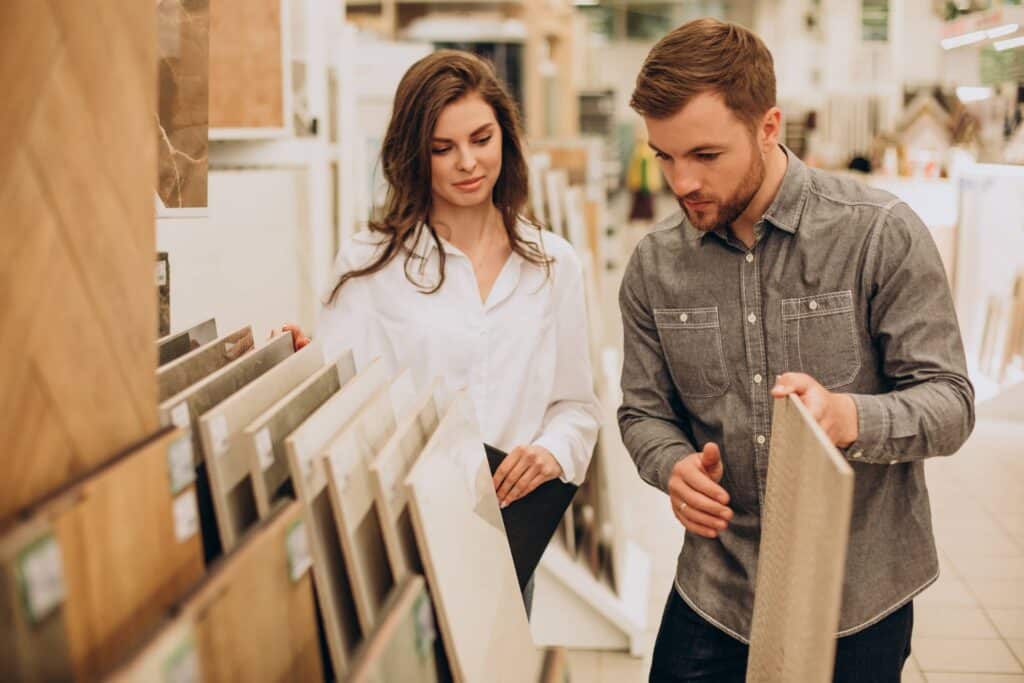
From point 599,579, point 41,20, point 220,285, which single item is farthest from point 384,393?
point 599,579

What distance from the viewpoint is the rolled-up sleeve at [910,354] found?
1.56 m

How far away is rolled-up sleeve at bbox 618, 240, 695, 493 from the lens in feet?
6.32

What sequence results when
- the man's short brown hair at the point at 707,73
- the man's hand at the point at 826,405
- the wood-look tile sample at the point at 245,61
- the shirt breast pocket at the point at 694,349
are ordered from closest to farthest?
the man's hand at the point at 826,405 < the man's short brown hair at the point at 707,73 < the shirt breast pocket at the point at 694,349 < the wood-look tile sample at the point at 245,61

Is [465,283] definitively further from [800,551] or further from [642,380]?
[800,551]

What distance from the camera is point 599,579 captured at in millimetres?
3686

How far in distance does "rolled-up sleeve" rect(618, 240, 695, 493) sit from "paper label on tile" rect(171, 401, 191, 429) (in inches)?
37.3

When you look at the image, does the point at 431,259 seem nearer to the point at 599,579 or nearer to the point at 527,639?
the point at 527,639

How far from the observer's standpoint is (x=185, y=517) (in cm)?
98

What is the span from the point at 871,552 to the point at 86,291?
1.36m

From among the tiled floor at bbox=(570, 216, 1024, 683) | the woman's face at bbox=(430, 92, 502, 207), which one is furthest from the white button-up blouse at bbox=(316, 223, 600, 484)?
the tiled floor at bbox=(570, 216, 1024, 683)

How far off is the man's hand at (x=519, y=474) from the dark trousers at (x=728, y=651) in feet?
1.22

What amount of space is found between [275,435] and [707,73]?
2.89 feet

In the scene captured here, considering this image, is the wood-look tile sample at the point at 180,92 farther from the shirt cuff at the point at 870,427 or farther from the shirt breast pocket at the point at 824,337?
the shirt cuff at the point at 870,427

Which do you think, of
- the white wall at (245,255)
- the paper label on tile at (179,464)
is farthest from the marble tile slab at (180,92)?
the paper label on tile at (179,464)
